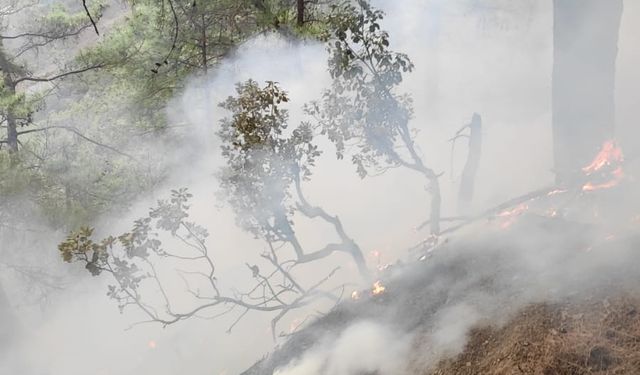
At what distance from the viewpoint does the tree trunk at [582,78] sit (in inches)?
305

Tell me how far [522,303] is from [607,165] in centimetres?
451

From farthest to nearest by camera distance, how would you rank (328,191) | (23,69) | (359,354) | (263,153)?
(328,191), (23,69), (263,153), (359,354)

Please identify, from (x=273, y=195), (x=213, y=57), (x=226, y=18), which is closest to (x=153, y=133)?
(x=213, y=57)

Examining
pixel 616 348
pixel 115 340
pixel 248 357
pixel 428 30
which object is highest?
pixel 428 30

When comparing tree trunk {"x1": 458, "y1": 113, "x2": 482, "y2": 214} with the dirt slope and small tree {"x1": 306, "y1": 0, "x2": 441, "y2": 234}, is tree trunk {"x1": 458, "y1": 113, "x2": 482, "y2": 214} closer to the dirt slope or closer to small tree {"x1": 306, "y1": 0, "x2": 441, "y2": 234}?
small tree {"x1": 306, "y1": 0, "x2": 441, "y2": 234}

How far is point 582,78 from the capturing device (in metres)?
8.13

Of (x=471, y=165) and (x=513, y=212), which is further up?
(x=471, y=165)

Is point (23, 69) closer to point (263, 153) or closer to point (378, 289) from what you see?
point (263, 153)

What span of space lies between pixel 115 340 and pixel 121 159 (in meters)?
5.38

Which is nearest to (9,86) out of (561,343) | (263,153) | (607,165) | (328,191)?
(328,191)

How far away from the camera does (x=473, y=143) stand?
9.60 meters

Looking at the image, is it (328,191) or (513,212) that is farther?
(328,191)

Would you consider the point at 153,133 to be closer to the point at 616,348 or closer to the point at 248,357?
the point at 248,357

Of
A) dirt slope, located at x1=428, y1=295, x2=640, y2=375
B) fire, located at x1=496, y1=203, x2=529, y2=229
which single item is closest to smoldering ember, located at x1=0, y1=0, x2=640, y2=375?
dirt slope, located at x1=428, y1=295, x2=640, y2=375
